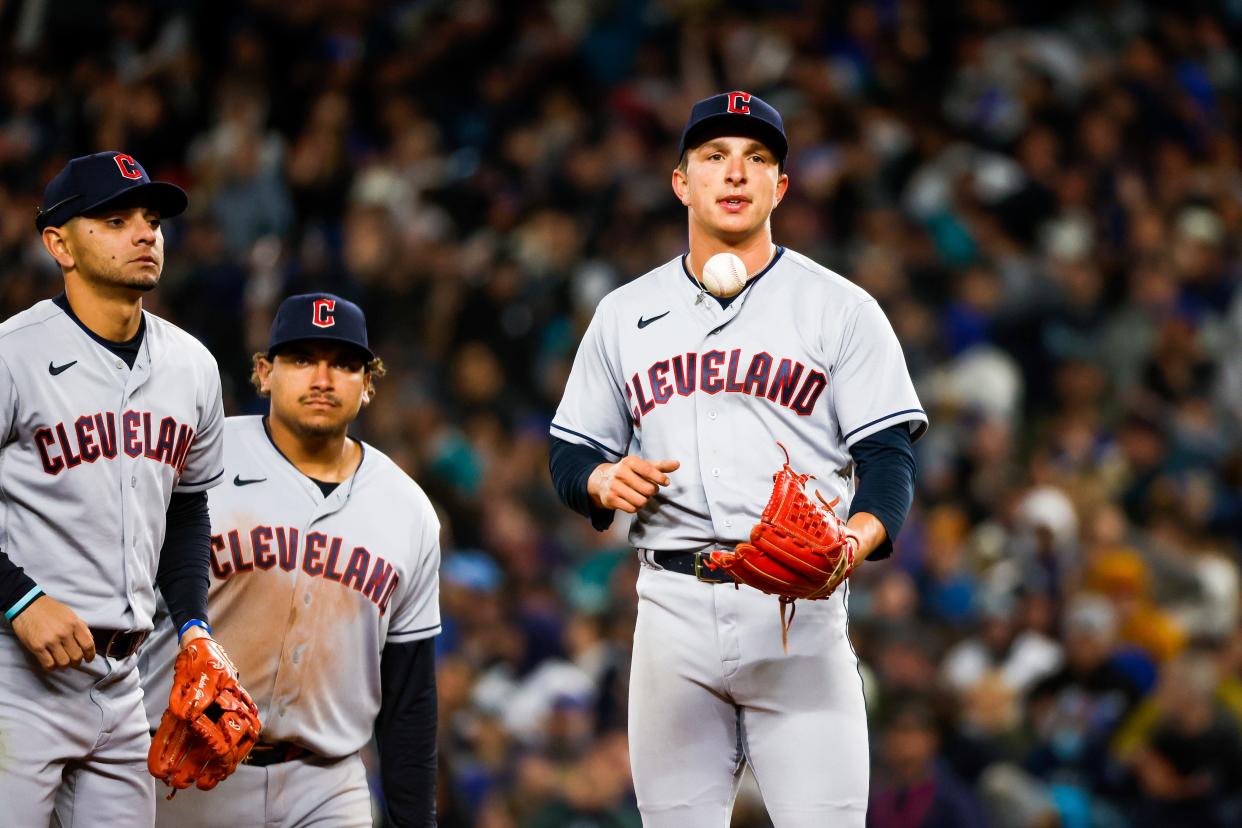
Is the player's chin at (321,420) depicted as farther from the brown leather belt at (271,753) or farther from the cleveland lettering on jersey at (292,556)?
the brown leather belt at (271,753)

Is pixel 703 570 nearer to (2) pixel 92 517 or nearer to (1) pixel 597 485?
(1) pixel 597 485

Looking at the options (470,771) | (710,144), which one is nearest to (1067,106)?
(470,771)

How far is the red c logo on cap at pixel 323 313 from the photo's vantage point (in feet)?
12.6

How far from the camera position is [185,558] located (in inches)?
139

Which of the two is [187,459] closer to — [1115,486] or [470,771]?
[470,771]

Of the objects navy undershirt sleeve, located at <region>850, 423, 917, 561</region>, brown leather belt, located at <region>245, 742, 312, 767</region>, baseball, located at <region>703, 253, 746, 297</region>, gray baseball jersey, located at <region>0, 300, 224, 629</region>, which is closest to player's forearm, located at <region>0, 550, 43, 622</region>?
gray baseball jersey, located at <region>0, 300, 224, 629</region>

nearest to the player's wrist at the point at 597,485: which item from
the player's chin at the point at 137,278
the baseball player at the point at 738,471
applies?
the baseball player at the point at 738,471

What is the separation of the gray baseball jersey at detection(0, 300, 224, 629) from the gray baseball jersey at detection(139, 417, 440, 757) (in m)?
0.42

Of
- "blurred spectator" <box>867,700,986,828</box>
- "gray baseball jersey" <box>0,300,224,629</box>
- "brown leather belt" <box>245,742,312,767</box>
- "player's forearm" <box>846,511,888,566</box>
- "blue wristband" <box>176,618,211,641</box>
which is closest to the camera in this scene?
"player's forearm" <box>846,511,888,566</box>

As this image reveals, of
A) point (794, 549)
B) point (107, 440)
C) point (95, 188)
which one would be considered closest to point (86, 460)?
point (107, 440)

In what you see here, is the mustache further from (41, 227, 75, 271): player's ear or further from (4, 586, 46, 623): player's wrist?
(4, 586, 46, 623): player's wrist

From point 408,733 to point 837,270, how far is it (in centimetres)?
585

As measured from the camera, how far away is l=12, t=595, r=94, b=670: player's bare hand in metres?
3.08

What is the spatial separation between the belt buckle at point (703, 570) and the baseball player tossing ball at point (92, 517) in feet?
3.22
